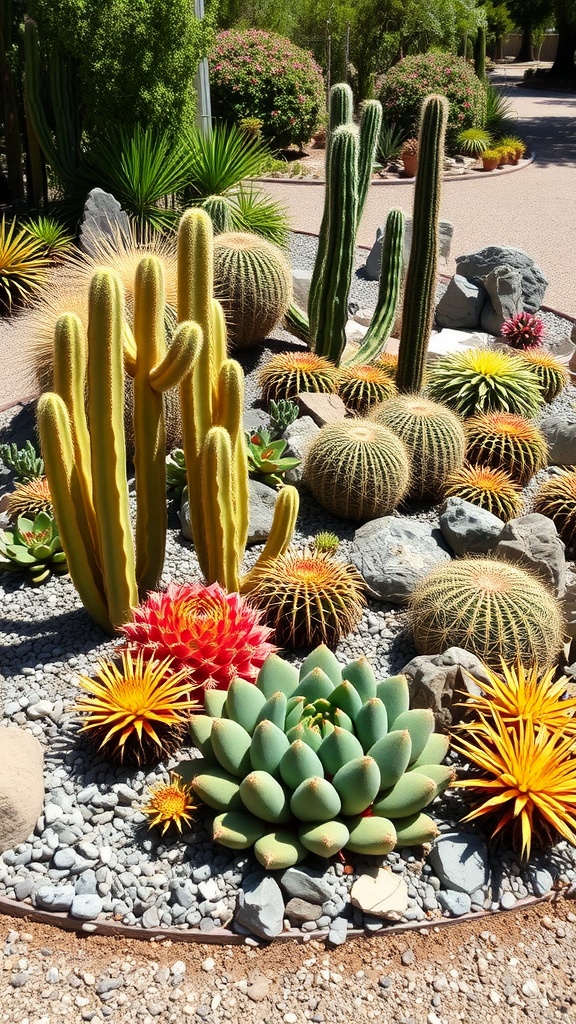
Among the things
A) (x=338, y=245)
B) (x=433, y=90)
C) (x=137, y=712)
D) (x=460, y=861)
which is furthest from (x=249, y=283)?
(x=433, y=90)

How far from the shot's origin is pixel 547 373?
22.6 ft

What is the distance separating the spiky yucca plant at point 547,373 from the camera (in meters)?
6.87

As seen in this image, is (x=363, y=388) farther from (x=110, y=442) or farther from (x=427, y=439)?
(x=110, y=442)

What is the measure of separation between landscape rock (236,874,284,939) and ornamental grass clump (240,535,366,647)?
131cm

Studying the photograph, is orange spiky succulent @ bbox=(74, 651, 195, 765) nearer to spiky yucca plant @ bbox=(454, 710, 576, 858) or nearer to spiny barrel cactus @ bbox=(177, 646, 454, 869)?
spiny barrel cactus @ bbox=(177, 646, 454, 869)

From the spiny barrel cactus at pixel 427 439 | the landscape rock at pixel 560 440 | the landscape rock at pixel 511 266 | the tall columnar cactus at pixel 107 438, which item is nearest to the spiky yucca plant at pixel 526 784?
the tall columnar cactus at pixel 107 438

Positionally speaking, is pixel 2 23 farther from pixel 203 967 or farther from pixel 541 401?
pixel 203 967

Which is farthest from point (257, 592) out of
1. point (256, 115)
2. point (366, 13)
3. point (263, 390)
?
point (366, 13)

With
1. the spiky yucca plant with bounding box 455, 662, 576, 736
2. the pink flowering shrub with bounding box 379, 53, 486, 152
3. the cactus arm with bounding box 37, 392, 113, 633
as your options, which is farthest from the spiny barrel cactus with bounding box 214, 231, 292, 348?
the pink flowering shrub with bounding box 379, 53, 486, 152

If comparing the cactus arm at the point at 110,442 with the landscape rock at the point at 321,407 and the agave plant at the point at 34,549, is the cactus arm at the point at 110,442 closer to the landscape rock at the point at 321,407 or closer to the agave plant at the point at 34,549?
the agave plant at the point at 34,549

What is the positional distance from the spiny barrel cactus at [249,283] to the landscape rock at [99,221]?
2.75 ft

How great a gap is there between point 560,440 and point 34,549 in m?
3.66

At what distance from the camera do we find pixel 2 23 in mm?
10945

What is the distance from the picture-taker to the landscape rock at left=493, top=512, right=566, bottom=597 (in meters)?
4.43
